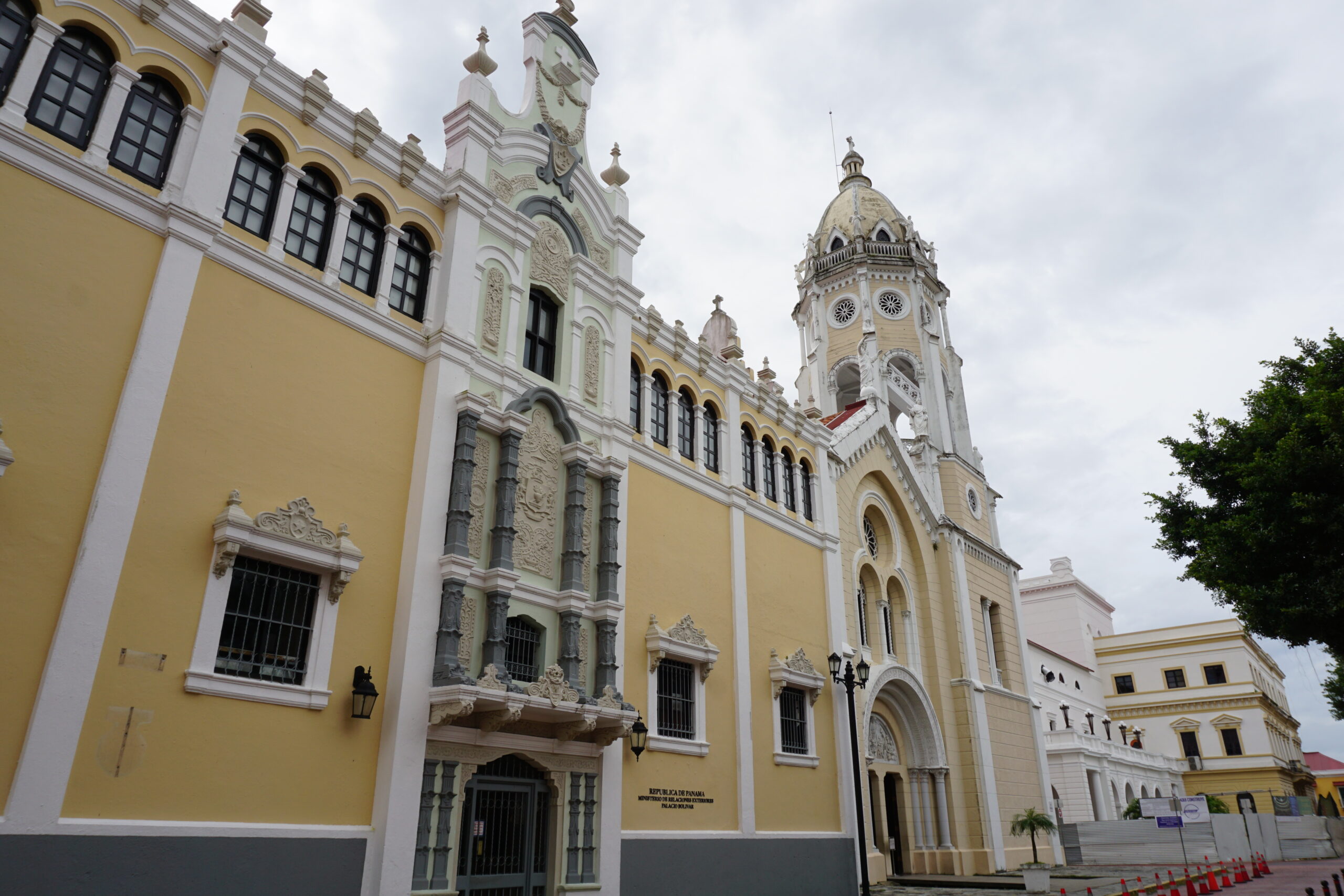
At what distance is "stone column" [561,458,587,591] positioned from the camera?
46.9ft

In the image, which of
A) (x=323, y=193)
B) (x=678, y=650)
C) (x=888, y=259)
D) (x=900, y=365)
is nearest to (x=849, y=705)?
(x=678, y=650)

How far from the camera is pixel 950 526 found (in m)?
28.9

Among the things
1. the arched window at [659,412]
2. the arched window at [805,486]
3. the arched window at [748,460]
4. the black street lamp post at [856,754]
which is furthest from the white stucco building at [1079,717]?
the arched window at [659,412]

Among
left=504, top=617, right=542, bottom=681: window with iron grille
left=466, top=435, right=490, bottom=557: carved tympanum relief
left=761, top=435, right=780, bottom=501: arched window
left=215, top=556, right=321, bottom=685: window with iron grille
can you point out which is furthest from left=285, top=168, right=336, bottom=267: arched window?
left=761, top=435, right=780, bottom=501: arched window

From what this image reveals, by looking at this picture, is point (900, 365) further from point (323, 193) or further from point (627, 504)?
point (323, 193)

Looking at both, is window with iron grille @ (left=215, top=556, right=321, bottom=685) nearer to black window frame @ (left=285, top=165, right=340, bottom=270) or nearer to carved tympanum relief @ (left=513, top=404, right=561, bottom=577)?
carved tympanum relief @ (left=513, top=404, right=561, bottom=577)

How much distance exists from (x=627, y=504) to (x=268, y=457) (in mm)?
7073

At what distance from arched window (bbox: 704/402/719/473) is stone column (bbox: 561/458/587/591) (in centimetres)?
494

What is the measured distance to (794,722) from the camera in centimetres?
1955

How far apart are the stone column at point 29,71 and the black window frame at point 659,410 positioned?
1123 centimetres

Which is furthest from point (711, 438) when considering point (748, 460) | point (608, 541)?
point (608, 541)

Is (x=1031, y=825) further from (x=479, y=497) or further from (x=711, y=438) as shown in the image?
(x=479, y=497)

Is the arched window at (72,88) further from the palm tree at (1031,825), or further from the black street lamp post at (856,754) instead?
the palm tree at (1031,825)

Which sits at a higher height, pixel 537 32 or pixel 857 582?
pixel 537 32
